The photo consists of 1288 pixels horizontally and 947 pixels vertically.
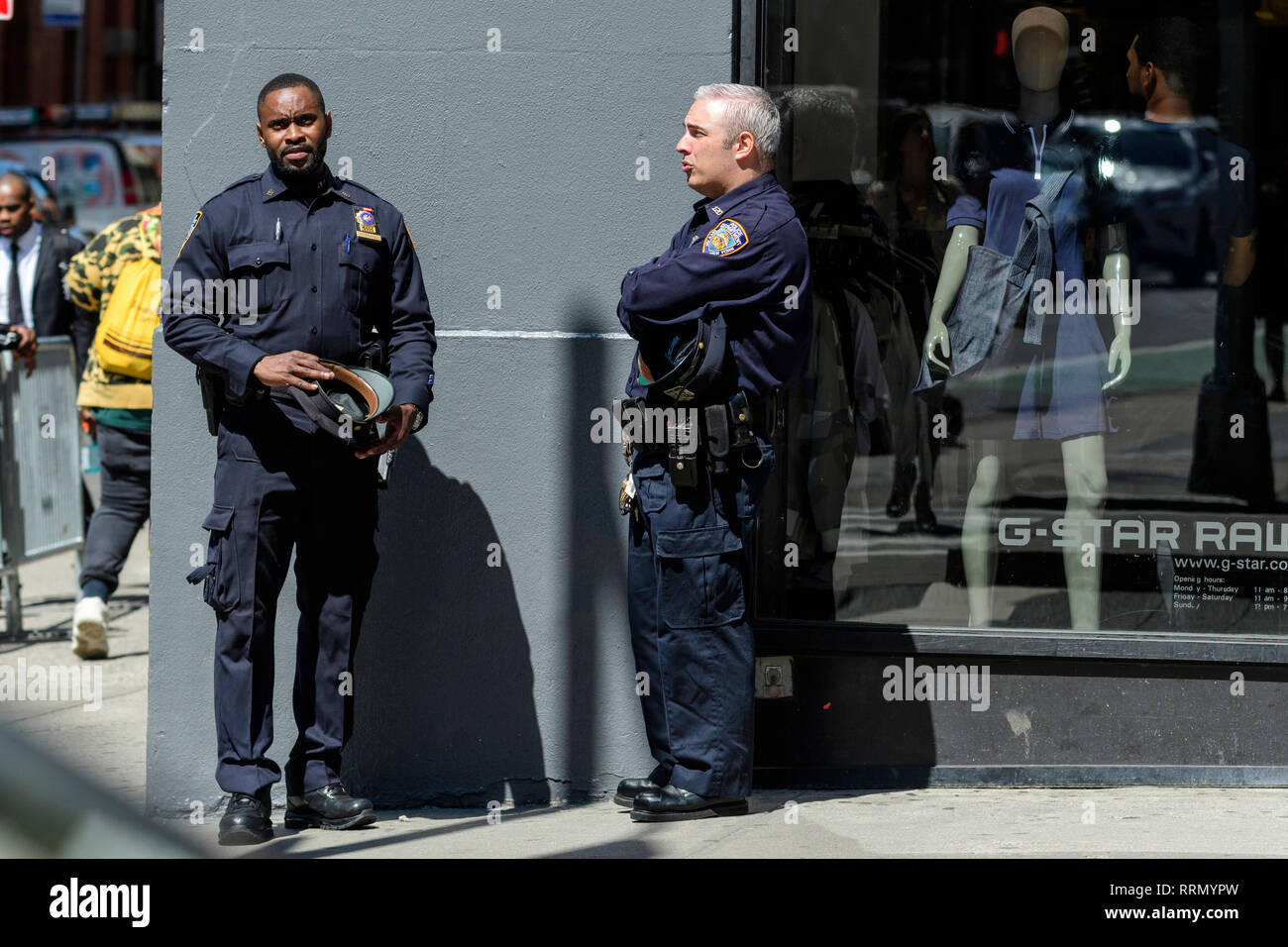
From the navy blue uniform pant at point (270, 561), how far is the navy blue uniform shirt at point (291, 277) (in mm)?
139

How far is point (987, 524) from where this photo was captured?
18.8ft

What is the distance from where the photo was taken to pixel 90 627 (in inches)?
298

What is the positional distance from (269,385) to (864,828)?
2.18 m

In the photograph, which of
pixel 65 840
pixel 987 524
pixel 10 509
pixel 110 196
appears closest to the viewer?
pixel 65 840

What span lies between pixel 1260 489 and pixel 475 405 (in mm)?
3002

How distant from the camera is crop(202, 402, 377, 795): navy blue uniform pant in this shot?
15.6 ft

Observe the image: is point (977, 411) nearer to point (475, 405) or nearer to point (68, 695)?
point (475, 405)

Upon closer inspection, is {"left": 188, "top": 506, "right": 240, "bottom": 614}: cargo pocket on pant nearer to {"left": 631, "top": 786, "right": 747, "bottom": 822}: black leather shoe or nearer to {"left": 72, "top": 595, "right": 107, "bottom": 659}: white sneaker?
{"left": 631, "top": 786, "right": 747, "bottom": 822}: black leather shoe

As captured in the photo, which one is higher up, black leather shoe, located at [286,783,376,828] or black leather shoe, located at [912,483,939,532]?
black leather shoe, located at [912,483,939,532]

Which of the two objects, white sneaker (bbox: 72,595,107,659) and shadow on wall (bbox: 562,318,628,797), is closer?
shadow on wall (bbox: 562,318,628,797)

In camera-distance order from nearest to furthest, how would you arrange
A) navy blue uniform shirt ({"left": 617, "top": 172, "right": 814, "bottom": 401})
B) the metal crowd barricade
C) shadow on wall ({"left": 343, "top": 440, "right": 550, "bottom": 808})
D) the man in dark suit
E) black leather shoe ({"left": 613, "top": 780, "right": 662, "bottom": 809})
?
navy blue uniform shirt ({"left": 617, "top": 172, "right": 814, "bottom": 401}), black leather shoe ({"left": 613, "top": 780, "right": 662, "bottom": 809}), shadow on wall ({"left": 343, "top": 440, "right": 550, "bottom": 808}), the metal crowd barricade, the man in dark suit

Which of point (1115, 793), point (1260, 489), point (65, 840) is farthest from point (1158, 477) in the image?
point (65, 840)

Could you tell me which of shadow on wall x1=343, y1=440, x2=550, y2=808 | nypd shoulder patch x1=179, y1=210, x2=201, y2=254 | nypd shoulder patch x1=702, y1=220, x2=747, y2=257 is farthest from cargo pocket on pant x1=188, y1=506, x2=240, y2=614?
nypd shoulder patch x1=702, y1=220, x2=747, y2=257
